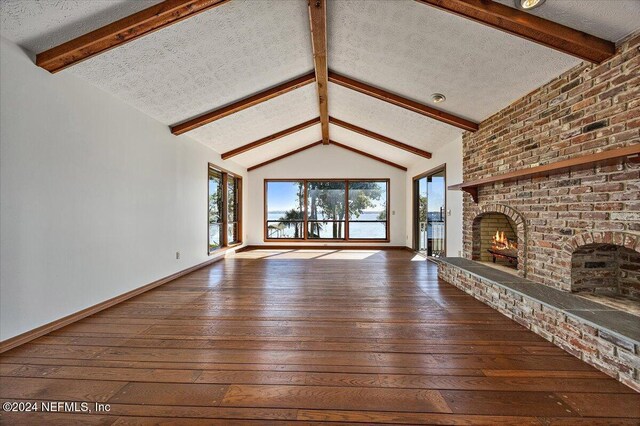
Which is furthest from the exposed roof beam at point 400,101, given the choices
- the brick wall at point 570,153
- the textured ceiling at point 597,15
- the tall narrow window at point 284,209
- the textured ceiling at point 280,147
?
the tall narrow window at point 284,209

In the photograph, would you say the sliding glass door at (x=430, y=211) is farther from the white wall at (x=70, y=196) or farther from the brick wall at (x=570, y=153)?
the white wall at (x=70, y=196)

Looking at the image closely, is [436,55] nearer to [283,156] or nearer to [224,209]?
[224,209]

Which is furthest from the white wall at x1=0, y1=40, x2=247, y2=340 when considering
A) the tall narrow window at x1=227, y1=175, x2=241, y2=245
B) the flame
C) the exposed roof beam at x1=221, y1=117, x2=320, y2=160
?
the flame

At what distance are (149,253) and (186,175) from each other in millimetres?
1650

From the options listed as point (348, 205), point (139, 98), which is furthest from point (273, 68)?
point (348, 205)

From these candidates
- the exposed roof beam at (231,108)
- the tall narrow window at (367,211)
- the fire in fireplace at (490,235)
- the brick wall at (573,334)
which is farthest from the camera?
the tall narrow window at (367,211)

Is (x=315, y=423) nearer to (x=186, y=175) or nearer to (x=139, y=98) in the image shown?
(x=139, y=98)

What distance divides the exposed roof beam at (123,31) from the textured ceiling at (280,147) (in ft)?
15.3

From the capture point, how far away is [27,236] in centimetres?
241

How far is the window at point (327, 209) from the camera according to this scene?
8820 millimetres

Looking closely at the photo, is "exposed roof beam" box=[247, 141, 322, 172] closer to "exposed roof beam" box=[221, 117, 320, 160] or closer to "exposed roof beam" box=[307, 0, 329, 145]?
"exposed roof beam" box=[221, 117, 320, 160]

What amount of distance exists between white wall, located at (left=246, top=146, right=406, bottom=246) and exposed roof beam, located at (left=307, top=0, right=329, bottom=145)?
10.8ft

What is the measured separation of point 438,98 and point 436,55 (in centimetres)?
96

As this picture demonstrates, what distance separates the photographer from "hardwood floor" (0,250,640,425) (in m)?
1.60
